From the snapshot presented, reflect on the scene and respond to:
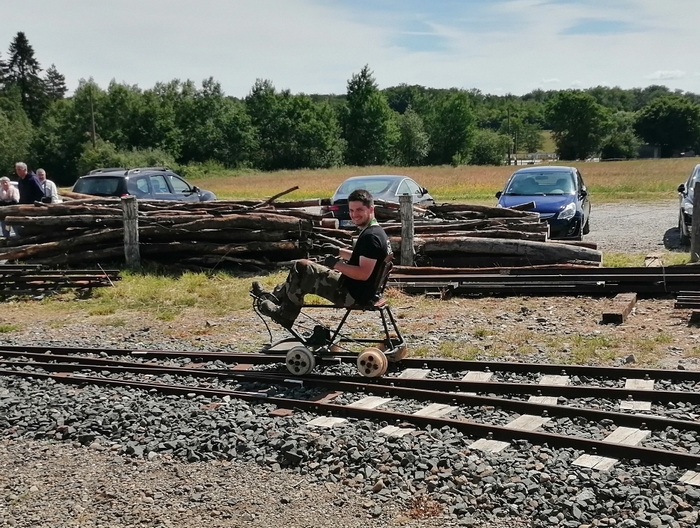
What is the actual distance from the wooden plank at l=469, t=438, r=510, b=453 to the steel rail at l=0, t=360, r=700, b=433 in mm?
761

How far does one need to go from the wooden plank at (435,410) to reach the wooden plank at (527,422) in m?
0.62

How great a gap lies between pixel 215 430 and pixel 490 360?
3294 mm

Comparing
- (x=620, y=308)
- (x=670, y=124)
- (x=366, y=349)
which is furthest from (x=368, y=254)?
(x=670, y=124)

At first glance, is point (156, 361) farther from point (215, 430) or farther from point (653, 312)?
point (653, 312)

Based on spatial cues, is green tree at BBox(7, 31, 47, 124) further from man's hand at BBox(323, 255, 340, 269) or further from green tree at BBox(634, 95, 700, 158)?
man's hand at BBox(323, 255, 340, 269)

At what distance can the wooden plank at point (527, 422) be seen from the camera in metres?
6.07

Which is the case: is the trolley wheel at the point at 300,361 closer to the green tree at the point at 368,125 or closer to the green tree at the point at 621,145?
the green tree at the point at 368,125

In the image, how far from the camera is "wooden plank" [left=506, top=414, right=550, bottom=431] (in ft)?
19.9

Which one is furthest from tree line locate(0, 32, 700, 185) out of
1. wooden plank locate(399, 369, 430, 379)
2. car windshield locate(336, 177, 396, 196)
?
wooden plank locate(399, 369, 430, 379)

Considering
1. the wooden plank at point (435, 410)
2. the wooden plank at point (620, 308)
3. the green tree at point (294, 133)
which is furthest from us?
the green tree at point (294, 133)

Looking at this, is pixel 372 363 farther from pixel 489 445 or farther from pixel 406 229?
pixel 406 229

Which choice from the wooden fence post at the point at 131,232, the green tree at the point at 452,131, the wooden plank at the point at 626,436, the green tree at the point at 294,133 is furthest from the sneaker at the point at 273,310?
the green tree at the point at 452,131

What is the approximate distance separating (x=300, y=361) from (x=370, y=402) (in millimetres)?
1067

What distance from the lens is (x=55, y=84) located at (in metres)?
143
